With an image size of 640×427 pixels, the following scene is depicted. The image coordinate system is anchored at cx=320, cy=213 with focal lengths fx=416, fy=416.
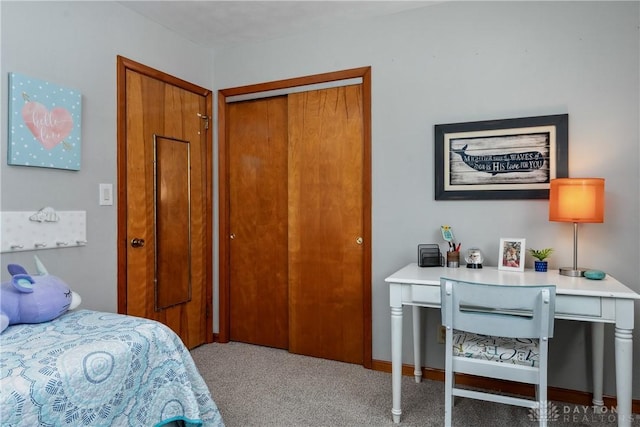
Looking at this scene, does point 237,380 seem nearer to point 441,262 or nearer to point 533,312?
point 441,262

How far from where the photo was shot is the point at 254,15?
2.73 metres

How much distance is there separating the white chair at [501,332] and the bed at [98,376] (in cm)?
113

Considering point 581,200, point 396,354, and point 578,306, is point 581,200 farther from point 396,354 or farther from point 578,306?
point 396,354

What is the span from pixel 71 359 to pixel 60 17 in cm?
185

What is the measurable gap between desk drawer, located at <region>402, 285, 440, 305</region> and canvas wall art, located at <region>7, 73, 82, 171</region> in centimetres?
191

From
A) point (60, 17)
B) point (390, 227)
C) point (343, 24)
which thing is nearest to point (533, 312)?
point (390, 227)

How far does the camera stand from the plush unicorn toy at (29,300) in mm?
1636

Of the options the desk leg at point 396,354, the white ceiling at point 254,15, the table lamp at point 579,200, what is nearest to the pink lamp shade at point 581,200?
the table lamp at point 579,200

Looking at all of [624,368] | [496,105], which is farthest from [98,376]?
[496,105]

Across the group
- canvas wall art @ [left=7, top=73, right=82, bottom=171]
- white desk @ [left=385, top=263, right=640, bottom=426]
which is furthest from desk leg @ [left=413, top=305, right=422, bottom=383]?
canvas wall art @ [left=7, top=73, right=82, bottom=171]

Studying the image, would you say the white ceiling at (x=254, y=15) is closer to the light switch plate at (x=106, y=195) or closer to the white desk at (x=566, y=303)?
the light switch plate at (x=106, y=195)

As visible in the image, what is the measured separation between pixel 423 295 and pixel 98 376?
1418mm

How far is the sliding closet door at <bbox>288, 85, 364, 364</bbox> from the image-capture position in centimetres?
287

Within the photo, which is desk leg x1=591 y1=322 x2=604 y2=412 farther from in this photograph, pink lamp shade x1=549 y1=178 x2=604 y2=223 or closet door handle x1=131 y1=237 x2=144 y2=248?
closet door handle x1=131 y1=237 x2=144 y2=248
